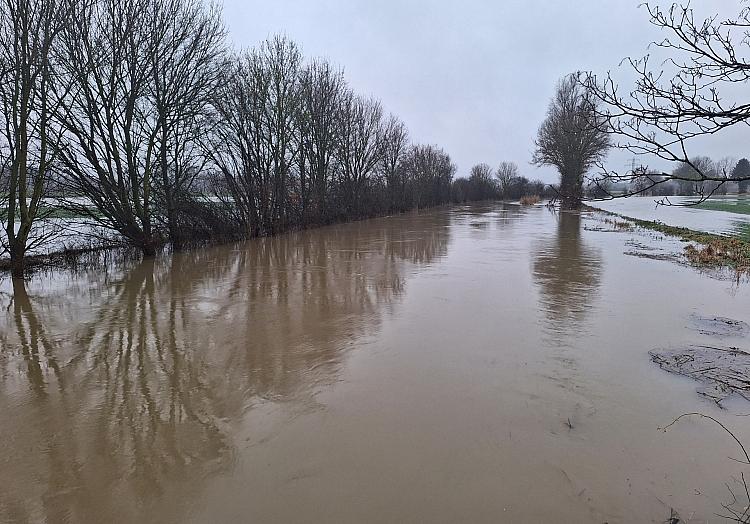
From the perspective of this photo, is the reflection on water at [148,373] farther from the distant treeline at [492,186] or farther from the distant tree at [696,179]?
the distant treeline at [492,186]

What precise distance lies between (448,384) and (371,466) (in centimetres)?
144

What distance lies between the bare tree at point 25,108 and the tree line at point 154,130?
0.10 ft

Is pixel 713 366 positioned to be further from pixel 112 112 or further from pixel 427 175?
pixel 427 175

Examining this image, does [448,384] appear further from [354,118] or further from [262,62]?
[354,118]

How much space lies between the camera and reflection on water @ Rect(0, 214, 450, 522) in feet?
9.04

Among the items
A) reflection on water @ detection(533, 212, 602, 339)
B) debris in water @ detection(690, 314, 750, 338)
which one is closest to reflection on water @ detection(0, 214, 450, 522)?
reflection on water @ detection(533, 212, 602, 339)

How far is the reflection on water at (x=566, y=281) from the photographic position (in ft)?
20.4

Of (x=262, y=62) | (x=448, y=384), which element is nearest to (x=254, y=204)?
(x=262, y=62)

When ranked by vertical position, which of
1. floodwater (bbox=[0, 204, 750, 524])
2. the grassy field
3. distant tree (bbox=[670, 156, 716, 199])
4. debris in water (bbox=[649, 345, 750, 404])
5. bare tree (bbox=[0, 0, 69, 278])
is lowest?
debris in water (bbox=[649, 345, 750, 404])

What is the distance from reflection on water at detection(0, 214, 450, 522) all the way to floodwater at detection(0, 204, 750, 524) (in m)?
0.02

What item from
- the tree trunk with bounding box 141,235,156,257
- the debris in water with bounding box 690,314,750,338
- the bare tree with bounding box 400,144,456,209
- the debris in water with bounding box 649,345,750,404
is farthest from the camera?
the bare tree with bounding box 400,144,456,209

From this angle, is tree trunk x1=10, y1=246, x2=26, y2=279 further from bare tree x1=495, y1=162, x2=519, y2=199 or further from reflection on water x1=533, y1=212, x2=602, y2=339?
bare tree x1=495, y1=162, x2=519, y2=199

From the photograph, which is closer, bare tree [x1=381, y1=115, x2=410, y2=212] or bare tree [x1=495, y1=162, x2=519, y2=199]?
bare tree [x1=381, y1=115, x2=410, y2=212]

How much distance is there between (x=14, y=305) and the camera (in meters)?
7.52
